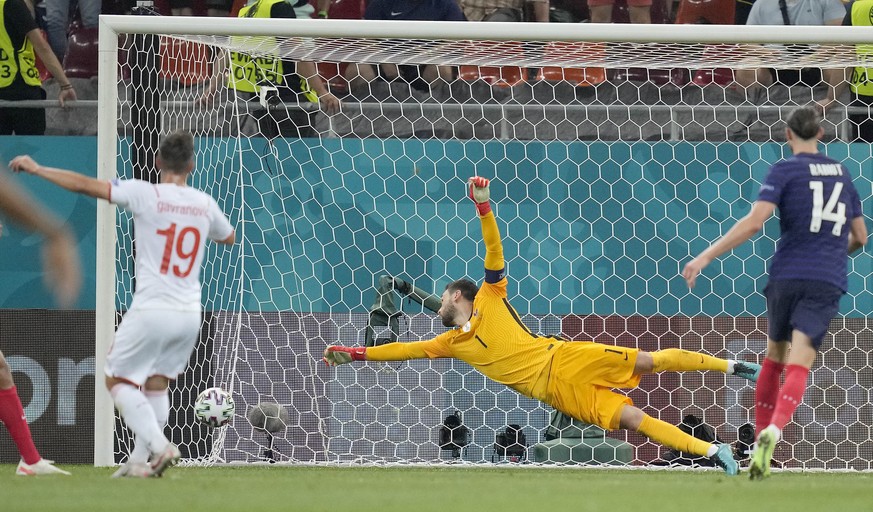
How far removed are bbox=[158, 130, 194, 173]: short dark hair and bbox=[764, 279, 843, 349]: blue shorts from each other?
10.4ft

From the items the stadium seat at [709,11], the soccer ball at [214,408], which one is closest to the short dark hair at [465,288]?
the soccer ball at [214,408]

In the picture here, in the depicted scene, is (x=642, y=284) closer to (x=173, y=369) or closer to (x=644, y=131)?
(x=644, y=131)

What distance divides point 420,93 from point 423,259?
59.4 inches

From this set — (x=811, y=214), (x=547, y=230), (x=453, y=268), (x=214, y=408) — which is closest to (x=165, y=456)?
(x=214, y=408)

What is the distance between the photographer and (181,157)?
21.8ft

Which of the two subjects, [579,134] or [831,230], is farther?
[579,134]

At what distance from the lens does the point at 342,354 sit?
876cm

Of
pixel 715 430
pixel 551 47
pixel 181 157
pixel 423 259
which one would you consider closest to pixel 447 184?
pixel 423 259

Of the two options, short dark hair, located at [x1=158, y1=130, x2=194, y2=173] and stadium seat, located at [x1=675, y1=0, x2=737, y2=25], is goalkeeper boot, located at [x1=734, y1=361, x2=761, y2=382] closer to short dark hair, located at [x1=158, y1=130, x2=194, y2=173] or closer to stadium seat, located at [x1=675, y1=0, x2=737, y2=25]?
stadium seat, located at [x1=675, y1=0, x2=737, y2=25]

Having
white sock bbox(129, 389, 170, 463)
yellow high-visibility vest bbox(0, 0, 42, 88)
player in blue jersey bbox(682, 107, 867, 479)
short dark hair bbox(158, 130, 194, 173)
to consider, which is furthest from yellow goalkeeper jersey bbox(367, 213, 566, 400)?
yellow high-visibility vest bbox(0, 0, 42, 88)

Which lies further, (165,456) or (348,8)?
(348,8)

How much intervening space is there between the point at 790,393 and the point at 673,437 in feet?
4.37

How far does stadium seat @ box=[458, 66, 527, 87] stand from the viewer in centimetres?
1028

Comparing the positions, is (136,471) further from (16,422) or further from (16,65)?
(16,65)
